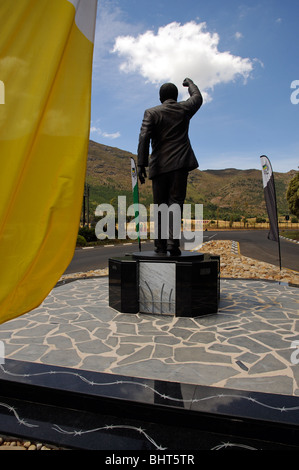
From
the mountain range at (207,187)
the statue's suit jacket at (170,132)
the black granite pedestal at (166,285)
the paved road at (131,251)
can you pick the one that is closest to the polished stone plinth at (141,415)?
the black granite pedestal at (166,285)

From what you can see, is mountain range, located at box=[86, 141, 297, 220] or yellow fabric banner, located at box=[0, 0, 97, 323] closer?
yellow fabric banner, located at box=[0, 0, 97, 323]

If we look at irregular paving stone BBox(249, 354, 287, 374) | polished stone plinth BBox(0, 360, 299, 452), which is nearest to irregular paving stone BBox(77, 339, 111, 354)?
polished stone plinth BBox(0, 360, 299, 452)

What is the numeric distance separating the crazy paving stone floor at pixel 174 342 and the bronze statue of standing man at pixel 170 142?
1337 millimetres

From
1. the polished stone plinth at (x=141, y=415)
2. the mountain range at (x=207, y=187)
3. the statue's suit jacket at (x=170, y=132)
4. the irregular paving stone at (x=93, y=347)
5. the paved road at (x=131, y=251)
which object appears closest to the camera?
A: the polished stone plinth at (x=141, y=415)

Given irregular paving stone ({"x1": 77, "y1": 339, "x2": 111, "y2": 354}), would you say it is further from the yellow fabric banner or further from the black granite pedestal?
the yellow fabric banner

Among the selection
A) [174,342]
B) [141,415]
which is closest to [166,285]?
[174,342]

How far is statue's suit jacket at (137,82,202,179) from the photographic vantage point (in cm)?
459

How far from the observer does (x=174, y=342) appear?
3.49 metres

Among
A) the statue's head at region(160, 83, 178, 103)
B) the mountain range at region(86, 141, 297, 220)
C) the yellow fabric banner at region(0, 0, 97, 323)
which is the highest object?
the mountain range at region(86, 141, 297, 220)

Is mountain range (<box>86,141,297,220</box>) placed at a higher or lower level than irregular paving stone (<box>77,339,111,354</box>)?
higher

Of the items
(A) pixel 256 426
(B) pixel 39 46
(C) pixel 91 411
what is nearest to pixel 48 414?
(C) pixel 91 411

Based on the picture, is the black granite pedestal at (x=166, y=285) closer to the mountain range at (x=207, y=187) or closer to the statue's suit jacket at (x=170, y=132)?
the statue's suit jacket at (x=170, y=132)

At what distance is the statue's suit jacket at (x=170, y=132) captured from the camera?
459 cm

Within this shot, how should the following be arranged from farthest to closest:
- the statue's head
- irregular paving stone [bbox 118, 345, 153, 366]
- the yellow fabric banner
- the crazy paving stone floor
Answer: the statue's head
irregular paving stone [bbox 118, 345, 153, 366]
the crazy paving stone floor
the yellow fabric banner
